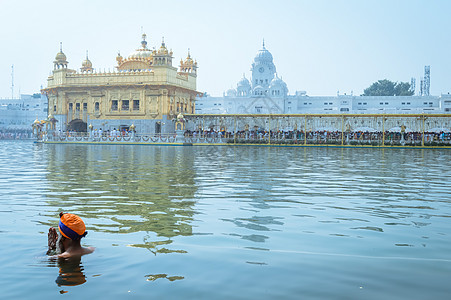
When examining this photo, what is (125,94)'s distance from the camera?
57.4 m

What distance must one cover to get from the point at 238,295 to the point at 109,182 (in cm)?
962

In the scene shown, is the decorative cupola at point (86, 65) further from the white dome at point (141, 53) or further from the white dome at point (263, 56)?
the white dome at point (263, 56)

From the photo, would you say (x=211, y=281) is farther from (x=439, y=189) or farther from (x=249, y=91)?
(x=249, y=91)

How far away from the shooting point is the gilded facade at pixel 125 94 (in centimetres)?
5588

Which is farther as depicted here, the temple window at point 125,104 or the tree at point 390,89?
the tree at point 390,89

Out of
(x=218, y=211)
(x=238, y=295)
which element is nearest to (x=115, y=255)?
(x=238, y=295)

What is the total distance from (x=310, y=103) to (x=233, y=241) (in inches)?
3955

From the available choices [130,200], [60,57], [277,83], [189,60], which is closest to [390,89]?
[277,83]

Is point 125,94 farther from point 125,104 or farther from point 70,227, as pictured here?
point 70,227

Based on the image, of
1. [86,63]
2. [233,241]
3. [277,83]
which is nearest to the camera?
[233,241]

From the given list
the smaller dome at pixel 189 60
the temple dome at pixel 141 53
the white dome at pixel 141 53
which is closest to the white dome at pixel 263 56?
the smaller dome at pixel 189 60

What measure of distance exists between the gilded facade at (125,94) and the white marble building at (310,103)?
42.0m

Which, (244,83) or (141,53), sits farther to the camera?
(244,83)

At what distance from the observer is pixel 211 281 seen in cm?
520
